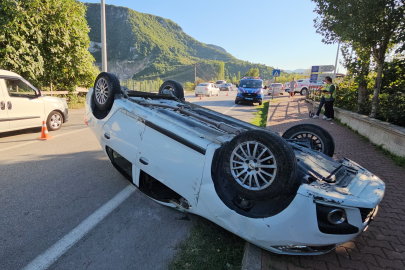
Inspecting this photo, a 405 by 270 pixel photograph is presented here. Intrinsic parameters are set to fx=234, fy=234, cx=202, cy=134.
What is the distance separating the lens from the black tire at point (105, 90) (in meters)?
3.58

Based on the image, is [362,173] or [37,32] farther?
[37,32]

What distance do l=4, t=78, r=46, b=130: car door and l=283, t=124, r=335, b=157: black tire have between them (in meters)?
6.83

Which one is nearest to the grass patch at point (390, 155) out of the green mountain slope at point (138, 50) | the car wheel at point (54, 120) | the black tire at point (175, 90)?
the black tire at point (175, 90)

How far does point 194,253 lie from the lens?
2.42m

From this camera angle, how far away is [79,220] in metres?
2.87

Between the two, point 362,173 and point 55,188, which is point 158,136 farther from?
point 362,173

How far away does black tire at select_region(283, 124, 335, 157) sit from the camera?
3.52m

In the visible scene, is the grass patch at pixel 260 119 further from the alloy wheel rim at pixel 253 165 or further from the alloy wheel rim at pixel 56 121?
the alloy wheel rim at pixel 253 165

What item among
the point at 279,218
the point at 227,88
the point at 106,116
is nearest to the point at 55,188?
the point at 106,116

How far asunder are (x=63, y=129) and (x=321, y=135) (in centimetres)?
755

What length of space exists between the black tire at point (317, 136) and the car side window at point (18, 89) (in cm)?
698

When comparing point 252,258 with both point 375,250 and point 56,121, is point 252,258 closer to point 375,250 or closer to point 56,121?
point 375,250

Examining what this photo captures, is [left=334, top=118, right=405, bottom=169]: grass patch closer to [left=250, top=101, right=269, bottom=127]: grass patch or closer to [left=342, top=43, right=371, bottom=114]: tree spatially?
[left=342, top=43, right=371, bottom=114]: tree

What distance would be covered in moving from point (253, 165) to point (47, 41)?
48.5 feet
